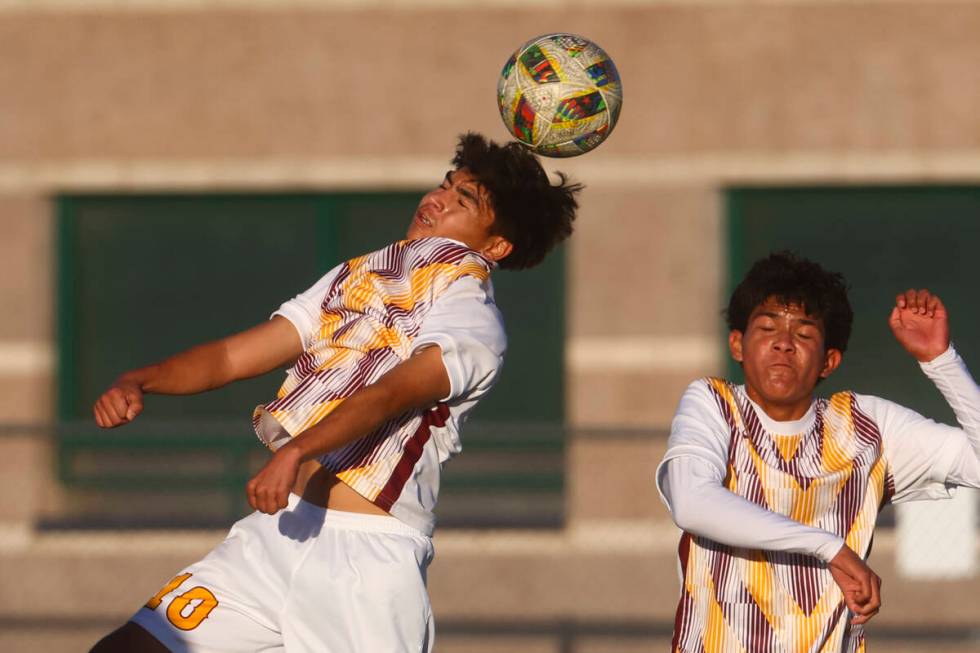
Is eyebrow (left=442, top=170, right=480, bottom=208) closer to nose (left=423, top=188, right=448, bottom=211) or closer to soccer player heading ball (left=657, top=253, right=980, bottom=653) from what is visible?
nose (left=423, top=188, right=448, bottom=211)

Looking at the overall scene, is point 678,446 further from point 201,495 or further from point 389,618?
point 201,495

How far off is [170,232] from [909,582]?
4.59m

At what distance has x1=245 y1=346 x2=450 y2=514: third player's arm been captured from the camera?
3906 millimetres

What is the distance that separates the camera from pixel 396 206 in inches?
377

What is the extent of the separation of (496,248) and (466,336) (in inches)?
24.6

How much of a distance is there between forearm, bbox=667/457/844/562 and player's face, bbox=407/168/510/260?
1.06 metres

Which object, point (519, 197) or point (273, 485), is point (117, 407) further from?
point (519, 197)

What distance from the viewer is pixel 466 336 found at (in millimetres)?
4320

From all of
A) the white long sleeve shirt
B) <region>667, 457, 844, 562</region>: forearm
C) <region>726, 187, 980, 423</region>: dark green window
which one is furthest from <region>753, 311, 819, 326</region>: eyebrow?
<region>726, 187, 980, 423</region>: dark green window

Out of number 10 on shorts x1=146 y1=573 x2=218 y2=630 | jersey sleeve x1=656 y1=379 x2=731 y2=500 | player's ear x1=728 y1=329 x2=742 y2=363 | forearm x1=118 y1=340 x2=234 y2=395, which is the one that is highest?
player's ear x1=728 y1=329 x2=742 y2=363

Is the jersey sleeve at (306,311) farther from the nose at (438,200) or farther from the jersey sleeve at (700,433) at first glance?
the jersey sleeve at (700,433)

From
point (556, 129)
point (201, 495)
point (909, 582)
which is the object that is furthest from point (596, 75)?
point (201, 495)

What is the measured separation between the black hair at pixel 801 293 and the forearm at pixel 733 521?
1.94 feet

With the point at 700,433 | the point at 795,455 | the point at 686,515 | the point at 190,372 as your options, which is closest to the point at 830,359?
the point at 795,455
